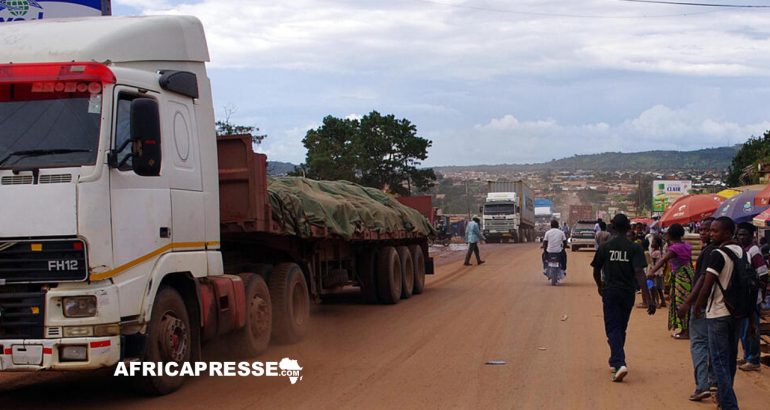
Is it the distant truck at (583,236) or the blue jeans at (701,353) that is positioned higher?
the blue jeans at (701,353)

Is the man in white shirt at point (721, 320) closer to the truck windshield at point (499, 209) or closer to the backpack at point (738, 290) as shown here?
the backpack at point (738, 290)

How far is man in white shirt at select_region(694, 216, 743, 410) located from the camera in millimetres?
7090

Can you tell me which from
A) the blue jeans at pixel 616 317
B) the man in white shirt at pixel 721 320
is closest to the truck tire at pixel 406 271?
the blue jeans at pixel 616 317

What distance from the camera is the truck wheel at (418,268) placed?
19.2 m

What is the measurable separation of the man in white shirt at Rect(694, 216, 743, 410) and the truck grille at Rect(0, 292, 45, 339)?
18.3 feet

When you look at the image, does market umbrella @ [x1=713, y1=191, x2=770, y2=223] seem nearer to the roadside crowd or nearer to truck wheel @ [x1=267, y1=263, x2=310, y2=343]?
the roadside crowd

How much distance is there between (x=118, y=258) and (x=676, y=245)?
24.1 feet

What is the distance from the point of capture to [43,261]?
276 inches

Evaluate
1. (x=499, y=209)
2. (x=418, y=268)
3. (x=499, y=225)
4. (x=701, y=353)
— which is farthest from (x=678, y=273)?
(x=499, y=209)

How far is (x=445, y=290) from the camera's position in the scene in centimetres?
2008

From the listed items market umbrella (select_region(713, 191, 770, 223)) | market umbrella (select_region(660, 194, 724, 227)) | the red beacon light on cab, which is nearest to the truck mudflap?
the red beacon light on cab

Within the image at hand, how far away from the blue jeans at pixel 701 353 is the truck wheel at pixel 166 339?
4.91 metres

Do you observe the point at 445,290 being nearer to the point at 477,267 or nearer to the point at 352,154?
the point at 477,267

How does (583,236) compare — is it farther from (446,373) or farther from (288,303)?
(446,373)
